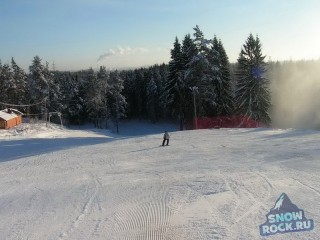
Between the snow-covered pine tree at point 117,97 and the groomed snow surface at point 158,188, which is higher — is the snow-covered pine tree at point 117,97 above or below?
above

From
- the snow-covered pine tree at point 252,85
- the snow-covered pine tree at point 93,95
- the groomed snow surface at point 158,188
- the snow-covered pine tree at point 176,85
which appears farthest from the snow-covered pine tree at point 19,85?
the groomed snow surface at point 158,188

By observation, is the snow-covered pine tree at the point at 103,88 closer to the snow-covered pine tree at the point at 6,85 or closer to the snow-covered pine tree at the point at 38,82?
the snow-covered pine tree at the point at 38,82

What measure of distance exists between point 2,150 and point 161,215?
2421 centimetres

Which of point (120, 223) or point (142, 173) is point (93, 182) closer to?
point (142, 173)

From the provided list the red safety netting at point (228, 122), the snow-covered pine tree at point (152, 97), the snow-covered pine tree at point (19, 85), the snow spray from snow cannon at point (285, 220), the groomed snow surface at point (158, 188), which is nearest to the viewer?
the snow spray from snow cannon at point (285, 220)

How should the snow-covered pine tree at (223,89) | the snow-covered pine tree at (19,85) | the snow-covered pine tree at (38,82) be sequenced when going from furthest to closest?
1. the snow-covered pine tree at (19,85)
2. the snow-covered pine tree at (38,82)
3. the snow-covered pine tree at (223,89)

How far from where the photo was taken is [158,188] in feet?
58.1

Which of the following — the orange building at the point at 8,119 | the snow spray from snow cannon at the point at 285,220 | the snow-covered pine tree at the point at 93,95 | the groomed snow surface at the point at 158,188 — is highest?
the snow-covered pine tree at the point at 93,95

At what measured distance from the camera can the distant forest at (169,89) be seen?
50344mm

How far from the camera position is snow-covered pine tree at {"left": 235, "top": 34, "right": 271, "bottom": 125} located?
1962 inches

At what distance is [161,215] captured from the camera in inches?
539

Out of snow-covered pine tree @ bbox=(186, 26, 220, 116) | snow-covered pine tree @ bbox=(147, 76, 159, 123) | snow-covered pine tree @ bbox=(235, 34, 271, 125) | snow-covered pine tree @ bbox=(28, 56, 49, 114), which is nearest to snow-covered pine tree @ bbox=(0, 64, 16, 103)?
snow-covered pine tree @ bbox=(28, 56, 49, 114)

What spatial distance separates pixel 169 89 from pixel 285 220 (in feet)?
147

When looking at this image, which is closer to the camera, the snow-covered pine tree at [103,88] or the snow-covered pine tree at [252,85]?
the snow-covered pine tree at [252,85]
